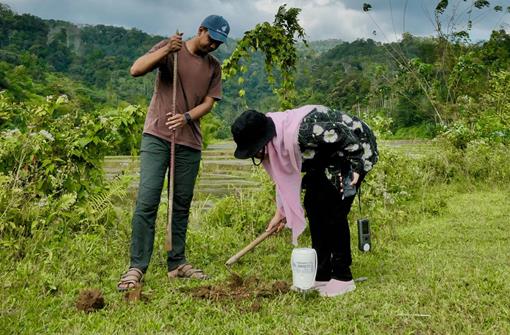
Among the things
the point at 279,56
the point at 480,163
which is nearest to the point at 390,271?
the point at 279,56

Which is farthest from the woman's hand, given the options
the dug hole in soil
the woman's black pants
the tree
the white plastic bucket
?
the tree

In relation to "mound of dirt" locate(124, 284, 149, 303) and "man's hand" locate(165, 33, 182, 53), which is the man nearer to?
"man's hand" locate(165, 33, 182, 53)

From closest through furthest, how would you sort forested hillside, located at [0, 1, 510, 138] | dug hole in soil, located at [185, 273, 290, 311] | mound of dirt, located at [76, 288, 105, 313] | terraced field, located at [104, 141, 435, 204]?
1. mound of dirt, located at [76, 288, 105, 313]
2. dug hole in soil, located at [185, 273, 290, 311]
3. terraced field, located at [104, 141, 435, 204]
4. forested hillside, located at [0, 1, 510, 138]

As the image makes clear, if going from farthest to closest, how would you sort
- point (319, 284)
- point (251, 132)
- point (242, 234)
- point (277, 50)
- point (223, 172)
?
point (223, 172)
point (277, 50)
point (242, 234)
point (319, 284)
point (251, 132)

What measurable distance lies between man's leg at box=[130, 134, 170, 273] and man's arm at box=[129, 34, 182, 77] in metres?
0.48

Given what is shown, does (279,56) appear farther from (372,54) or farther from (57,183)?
(372,54)

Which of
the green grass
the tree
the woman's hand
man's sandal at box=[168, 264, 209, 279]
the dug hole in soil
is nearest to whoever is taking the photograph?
the green grass

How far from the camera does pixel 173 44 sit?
382 centimetres

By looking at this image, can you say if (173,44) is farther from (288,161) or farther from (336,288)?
(336,288)

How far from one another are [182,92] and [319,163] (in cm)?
114

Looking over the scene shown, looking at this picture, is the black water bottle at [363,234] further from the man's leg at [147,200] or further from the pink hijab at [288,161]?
the man's leg at [147,200]

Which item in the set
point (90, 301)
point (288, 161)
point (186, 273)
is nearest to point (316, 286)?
point (288, 161)

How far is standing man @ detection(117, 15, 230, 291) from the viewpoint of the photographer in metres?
3.86

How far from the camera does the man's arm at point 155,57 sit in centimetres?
378
